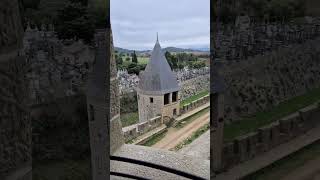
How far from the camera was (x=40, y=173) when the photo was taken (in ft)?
12.7

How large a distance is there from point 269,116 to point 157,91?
15.6 m

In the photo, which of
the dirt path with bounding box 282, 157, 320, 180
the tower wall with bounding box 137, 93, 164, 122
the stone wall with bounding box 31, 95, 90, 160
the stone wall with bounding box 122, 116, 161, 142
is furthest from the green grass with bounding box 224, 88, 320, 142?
the tower wall with bounding box 137, 93, 164, 122

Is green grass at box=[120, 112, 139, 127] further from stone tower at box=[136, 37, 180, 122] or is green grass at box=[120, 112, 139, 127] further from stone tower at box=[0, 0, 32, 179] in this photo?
stone tower at box=[0, 0, 32, 179]

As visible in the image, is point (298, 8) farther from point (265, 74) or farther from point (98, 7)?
point (98, 7)

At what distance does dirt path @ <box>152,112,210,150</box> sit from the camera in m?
16.7

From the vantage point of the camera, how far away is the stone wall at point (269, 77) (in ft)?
14.3

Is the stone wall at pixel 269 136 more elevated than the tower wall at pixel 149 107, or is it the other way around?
the stone wall at pixel 269 136

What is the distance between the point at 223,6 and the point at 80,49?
5.43 ft

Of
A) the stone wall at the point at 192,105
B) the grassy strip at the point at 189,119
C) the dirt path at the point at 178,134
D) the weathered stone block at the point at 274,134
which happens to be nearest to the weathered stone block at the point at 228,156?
the weathered stone block at the point at 274,134

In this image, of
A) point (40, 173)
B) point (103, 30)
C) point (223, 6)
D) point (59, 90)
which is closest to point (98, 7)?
point (103, 30)

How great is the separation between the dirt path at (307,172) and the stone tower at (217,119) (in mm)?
764

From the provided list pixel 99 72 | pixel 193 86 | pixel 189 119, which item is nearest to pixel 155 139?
pixel 189 119

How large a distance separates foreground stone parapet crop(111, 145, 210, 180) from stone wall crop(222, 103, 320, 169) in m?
1.83

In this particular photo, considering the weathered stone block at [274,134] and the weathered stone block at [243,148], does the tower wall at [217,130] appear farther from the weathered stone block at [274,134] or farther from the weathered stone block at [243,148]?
the weathered stone block at [274,134]
